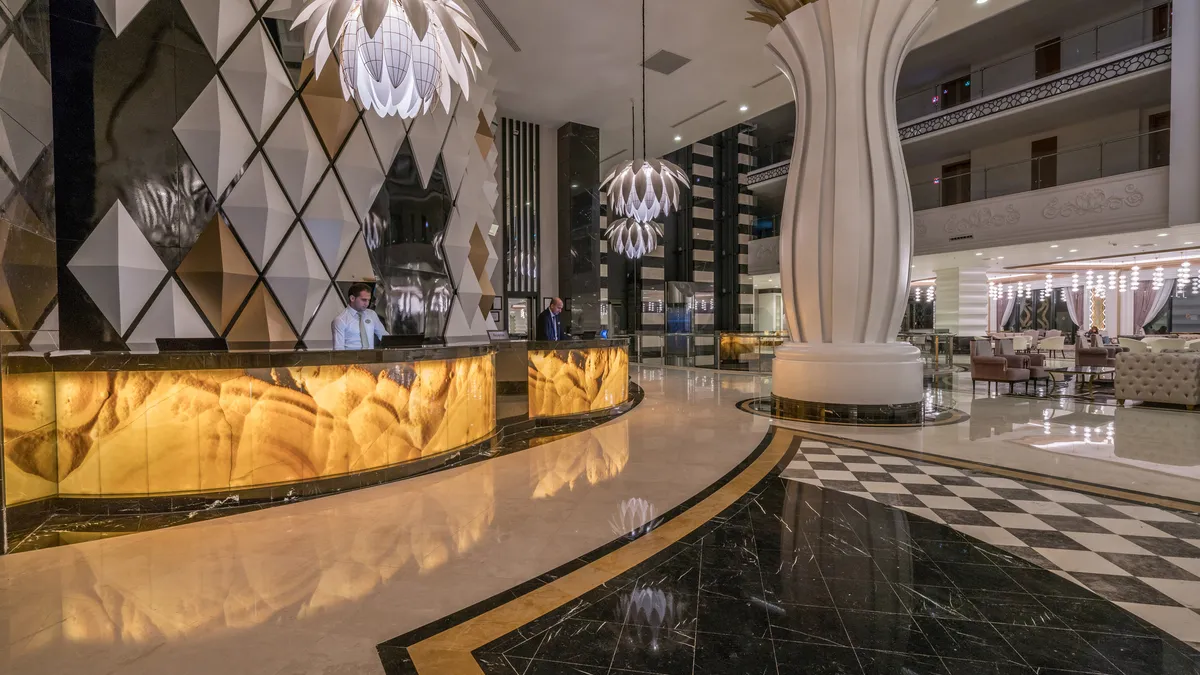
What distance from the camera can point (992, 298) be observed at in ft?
66.3

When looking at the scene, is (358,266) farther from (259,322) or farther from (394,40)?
(394,40)

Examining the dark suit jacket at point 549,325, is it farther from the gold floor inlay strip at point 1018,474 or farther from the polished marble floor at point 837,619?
the polished marble floor at point 837,619

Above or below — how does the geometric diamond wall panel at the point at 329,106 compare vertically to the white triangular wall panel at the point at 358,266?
above

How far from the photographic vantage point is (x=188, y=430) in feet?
9.89

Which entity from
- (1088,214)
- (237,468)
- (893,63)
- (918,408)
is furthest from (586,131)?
(1088,214)

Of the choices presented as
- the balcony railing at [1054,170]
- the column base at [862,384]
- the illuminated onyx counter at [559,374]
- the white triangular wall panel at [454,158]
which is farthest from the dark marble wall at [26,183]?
the balcony railing at [1054,170]

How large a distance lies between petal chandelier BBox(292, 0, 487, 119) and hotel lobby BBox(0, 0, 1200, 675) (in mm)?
26

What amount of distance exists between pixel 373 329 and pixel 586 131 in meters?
6.07

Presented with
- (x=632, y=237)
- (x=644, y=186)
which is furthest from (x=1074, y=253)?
(x=644, y=186)

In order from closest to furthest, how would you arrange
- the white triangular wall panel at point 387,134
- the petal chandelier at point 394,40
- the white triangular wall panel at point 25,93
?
the white triangular wall panel at point 25,93, the petal chandelier at point 394,40, the white triangular wall panel at point 387,134

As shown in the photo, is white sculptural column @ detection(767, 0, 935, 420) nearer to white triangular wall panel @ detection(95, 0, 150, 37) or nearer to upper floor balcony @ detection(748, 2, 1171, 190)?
white triangular wall panel @ detection(95, 0, 150, 37)

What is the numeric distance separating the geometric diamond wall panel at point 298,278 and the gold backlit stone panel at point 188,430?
213 cm

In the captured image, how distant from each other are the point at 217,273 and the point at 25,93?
1.59 m

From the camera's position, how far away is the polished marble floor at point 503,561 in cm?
165
